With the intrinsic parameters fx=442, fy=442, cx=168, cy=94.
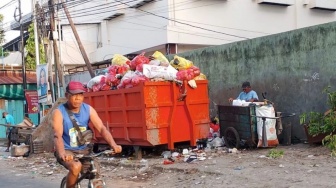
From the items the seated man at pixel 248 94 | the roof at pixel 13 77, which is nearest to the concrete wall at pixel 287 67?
the seated man at pixel 248 94

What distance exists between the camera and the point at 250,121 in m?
9.35

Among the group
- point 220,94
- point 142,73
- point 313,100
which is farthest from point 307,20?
point 142,73

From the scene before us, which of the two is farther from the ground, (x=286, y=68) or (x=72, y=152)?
(x=286, y=68)

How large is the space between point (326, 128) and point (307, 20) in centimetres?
1617

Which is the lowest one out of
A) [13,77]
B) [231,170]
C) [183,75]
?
[231,170]

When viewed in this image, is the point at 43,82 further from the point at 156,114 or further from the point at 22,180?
the point at 156,114

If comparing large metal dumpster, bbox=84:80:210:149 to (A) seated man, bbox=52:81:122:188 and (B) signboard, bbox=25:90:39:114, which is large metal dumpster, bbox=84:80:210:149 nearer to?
(A) seated man, bbox=52:81:122:188

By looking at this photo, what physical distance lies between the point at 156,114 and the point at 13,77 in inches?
727

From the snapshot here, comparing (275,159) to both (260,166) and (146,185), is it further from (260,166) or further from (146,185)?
(146,185)

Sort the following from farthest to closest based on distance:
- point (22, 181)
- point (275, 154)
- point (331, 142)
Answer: point (22, 181) < point (275, 154) < point (331, 142)

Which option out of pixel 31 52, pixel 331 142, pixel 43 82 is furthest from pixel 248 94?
pixel 31 52

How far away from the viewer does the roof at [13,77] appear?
2469 centimetres

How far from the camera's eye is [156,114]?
9398 mm

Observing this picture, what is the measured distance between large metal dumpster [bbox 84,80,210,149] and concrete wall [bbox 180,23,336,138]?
5.88 feet
